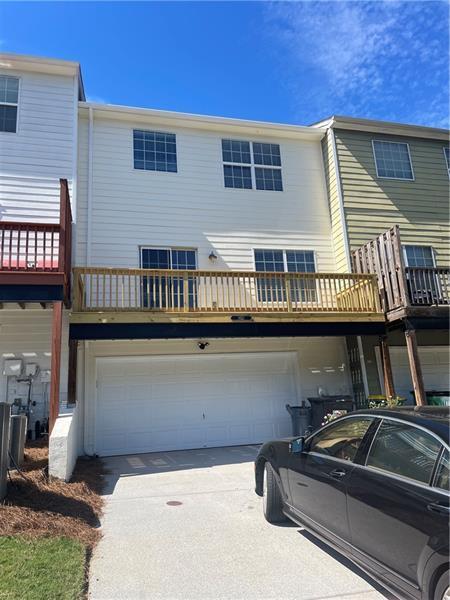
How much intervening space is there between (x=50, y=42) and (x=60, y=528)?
10567mm

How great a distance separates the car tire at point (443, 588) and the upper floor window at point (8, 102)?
469 inches

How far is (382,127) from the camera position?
13391 mm

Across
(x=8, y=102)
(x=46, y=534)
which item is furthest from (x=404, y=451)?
(x=8, y=102)

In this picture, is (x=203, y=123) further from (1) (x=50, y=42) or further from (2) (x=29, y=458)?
(2) (x=29, y=458)

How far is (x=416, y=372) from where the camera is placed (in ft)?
32.3

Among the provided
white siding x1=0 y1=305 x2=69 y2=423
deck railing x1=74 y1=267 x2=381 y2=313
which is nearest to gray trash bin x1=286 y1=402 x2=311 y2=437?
deck railing x1=74 y1=267 x2=381 y2=313

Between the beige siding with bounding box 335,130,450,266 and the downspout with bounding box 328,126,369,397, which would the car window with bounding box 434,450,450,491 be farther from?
the beige siding with bounding box 335,130,450,266

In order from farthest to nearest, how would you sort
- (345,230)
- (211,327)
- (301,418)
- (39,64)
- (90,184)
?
(345,230)
(90,184)
(39,64)
(301,418)
(211,327)

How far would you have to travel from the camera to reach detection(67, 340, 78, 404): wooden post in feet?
28.7

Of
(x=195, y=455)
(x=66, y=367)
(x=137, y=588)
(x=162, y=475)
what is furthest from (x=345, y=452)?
(x=66, y=367)

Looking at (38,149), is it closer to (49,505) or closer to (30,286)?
(30,286)

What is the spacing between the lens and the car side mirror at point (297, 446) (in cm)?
423

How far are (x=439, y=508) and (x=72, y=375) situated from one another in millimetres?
7820

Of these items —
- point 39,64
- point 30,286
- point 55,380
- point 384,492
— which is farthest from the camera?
point 39,64
